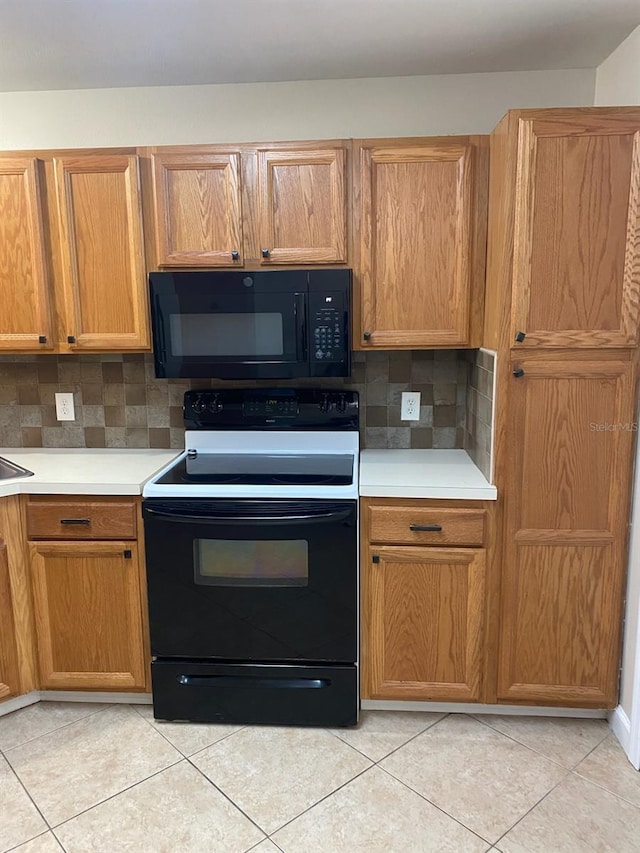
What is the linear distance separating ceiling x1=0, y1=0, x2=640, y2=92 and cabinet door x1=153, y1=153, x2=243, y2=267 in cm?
37

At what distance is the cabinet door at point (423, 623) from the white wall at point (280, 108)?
5.37 feet

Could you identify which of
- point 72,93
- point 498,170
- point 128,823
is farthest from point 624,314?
point 72,93

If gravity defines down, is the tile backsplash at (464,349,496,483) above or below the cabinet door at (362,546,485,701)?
above

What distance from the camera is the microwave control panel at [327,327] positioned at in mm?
2098

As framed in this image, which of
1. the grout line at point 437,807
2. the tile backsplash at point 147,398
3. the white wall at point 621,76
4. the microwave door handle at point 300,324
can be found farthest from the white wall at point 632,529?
the microwave door handle at point 300,324

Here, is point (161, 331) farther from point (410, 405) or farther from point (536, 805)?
point (536, 805)

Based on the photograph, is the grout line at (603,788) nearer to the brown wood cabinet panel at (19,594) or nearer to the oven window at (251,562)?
the oven window at (251,562)

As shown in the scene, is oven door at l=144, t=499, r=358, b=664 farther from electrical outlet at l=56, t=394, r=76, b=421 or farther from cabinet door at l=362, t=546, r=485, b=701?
electrical outlet at l=56, t=394, r=76, b=421

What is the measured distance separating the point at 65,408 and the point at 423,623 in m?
1.73

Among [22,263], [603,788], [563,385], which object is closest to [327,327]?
[563,385]

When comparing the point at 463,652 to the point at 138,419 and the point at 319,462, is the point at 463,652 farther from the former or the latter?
the point at 138,419

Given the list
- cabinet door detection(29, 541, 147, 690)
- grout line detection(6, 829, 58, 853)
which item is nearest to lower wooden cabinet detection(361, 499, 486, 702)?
cabinet door detection(29, 541, 147, 690)

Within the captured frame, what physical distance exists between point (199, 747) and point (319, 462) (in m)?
1.06

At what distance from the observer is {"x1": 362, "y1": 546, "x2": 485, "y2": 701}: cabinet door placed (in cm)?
202
